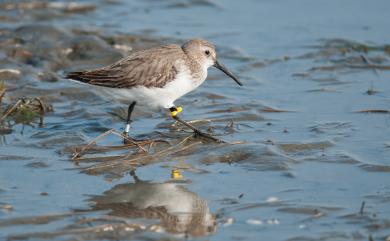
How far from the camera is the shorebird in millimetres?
10297

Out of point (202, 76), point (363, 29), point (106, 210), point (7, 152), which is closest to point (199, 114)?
point (202, 76)

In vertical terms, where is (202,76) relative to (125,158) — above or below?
above

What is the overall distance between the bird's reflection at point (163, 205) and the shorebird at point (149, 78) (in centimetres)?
167

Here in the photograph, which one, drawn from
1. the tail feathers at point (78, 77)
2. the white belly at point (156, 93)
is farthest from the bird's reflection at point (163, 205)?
the tail feathers at point (78, 77)

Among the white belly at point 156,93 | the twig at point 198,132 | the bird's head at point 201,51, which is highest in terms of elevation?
the bird's head at point 201,51

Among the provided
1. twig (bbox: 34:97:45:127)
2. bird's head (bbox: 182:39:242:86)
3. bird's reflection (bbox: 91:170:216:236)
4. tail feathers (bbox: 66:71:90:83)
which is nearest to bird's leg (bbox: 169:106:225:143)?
bird's head (bbox: 182:39:242:86)

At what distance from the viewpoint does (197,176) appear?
905 cm

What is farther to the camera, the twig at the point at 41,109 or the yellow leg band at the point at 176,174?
the twig at the point at 41,109

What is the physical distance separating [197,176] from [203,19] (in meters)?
7.70

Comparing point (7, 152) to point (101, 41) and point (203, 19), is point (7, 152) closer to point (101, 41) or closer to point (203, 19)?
point (101, 41)

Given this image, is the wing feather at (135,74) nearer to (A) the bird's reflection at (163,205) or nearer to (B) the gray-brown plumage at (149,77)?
(B) the gray-brown plumage at (149,77)

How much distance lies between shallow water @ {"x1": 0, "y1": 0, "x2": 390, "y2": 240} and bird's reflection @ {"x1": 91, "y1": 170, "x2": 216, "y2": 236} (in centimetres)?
2

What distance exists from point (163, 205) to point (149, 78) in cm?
257

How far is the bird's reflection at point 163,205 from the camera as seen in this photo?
761 centimetres
